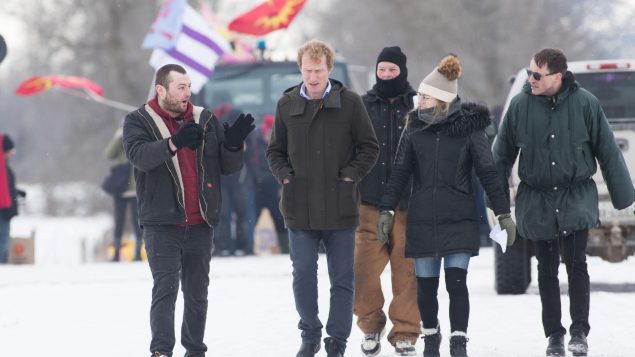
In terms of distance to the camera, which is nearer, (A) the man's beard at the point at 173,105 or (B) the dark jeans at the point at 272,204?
(A) the man's beard at the point at 173,105

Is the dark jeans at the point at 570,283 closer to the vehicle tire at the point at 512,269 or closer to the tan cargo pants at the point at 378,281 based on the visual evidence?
the tan cargo pants at the point at 378,281

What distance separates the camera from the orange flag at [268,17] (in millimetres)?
20250

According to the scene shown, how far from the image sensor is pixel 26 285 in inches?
576

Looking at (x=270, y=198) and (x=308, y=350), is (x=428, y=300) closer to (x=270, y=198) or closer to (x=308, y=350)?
(x=308, y=350)

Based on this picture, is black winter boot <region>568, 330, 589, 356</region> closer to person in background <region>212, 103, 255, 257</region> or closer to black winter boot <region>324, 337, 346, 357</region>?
black winter boot <region>324, 337, 346, 357</region>

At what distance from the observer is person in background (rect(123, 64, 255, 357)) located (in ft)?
25.9

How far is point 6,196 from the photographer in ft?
59.5

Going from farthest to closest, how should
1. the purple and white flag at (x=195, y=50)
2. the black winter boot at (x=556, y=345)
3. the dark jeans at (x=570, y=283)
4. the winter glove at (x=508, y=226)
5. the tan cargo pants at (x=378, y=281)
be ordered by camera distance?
the purple and white flag at (x=195, y=50) < the tan cargo pants at (x=378, y=281) < the dark jeans at (x=570, y=283) < the black winter boot at (x=556, y=345) < the winter glove at (x=508, y=226)

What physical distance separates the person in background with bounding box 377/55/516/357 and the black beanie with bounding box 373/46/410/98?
0.55 meters

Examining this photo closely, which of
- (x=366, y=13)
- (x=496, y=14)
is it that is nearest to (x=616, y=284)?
(x=496, y=14)

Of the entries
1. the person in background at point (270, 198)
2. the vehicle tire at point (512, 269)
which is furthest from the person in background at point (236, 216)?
the vehicle tire at point (512, 269)

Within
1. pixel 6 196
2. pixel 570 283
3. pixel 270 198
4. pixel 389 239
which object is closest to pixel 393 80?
pixel 389 239

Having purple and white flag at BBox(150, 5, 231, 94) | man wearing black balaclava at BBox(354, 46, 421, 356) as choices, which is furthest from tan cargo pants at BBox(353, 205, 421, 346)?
purple and white flag at BBox(150, 5, 231, 94)

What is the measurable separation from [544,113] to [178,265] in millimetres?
2179
